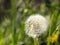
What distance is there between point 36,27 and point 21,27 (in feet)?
1.33

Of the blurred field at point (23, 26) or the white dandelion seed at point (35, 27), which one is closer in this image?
the white dandelion seed at point (35, 27)

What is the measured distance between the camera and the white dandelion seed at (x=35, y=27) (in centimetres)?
135

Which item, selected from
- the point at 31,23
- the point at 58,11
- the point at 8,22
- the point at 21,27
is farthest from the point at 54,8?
the point at 8,22

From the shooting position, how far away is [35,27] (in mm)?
1366

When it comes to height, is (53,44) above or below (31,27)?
below

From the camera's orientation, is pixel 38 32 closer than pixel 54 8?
Yes

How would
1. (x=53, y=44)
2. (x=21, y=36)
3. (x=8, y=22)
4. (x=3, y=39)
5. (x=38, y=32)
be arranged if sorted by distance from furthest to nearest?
(x=8, y=22) → (x=3, y=39) → (x=21, y=36) → (x=53, y=44) → (x=38, y=32)

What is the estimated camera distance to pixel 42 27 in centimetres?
138

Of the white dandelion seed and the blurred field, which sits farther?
the blurred field

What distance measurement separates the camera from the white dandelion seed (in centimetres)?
135

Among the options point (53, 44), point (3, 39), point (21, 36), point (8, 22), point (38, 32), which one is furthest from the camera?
point (8, 22)

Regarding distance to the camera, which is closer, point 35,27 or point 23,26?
point 35,27

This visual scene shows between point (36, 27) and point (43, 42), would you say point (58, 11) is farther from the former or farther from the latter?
point (36, 27)

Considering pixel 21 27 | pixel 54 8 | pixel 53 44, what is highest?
pixel 54 8
